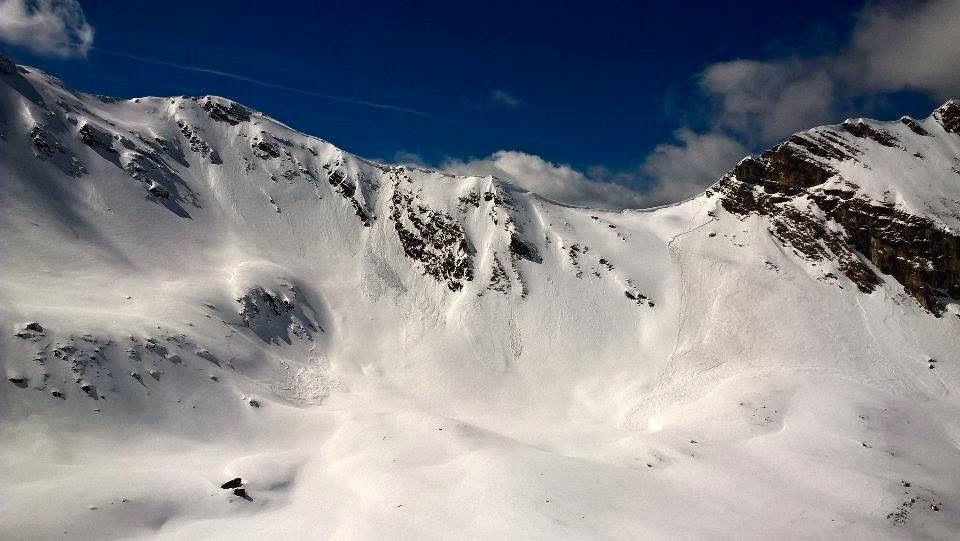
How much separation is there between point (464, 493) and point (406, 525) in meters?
5.63

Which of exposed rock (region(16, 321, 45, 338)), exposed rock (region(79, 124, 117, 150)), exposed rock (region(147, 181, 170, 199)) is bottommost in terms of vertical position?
exposed rock (region(16, 321, 45, 338))

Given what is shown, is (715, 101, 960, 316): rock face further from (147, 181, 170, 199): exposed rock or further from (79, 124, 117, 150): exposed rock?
(79, 124, 117, 150): exposed rock

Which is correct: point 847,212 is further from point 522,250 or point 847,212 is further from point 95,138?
point 95,138

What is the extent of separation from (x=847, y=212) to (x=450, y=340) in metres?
63.2

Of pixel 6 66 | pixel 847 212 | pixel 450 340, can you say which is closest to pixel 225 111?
pixel 6 66

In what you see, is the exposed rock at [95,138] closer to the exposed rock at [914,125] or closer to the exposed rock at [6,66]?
the exposed rock at [6,66]

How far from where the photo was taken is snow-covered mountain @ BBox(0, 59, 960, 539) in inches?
1272

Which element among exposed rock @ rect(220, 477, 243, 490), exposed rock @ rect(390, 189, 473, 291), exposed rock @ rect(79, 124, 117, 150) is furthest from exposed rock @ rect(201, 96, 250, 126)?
exposed rock @ rect(220, 477, 243, 490)

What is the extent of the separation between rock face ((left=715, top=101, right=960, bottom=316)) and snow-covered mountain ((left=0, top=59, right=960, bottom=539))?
0.41m

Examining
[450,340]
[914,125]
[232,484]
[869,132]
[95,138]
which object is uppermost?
[914,125]

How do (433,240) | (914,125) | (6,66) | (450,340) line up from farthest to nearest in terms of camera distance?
(914,125) → (433,240) → (6,66) → (450,340)

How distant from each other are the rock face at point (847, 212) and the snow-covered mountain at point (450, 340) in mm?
409

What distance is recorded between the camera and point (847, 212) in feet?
235

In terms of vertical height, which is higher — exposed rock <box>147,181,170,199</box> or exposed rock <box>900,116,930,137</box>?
exposed rock <box>900,116,930,137</box>
